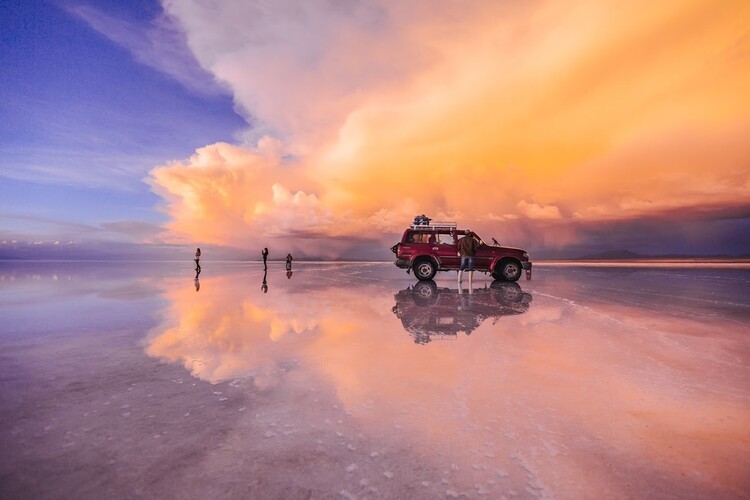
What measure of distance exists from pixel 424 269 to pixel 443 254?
3.85ft

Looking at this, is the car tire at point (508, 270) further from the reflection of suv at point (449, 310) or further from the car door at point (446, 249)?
the reflection of suv at point (449, 310)

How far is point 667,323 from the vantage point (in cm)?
735

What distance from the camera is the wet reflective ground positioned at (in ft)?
7.96

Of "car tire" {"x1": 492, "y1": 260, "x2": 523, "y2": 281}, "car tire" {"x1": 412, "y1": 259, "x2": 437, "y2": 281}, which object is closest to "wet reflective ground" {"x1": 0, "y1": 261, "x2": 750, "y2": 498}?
"car tire" {"x1": 492, "y1": 260, "x2": 523, "y2": 281}

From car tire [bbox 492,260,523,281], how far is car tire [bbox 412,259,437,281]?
9.69 ft

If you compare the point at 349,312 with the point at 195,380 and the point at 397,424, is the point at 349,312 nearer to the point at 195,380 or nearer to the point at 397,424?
the point at 195,380

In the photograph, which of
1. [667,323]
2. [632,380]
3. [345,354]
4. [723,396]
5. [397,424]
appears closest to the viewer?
[397,424]

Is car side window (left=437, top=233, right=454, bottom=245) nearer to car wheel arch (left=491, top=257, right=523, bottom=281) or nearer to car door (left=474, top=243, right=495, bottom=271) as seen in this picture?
car door (left=474, top=243, right=495, bottom=271)

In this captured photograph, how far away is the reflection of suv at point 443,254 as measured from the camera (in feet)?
55.7

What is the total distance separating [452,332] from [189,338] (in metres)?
4.64

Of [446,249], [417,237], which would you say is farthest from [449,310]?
[417,237]

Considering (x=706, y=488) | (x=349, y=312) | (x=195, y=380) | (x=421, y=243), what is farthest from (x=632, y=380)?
(x=421, y=243)

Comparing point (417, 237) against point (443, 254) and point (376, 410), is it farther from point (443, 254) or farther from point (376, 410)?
point (376, 410)

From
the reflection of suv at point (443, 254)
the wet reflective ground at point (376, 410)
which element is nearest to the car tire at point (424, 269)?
the reflection of suv at point (443, 254)
